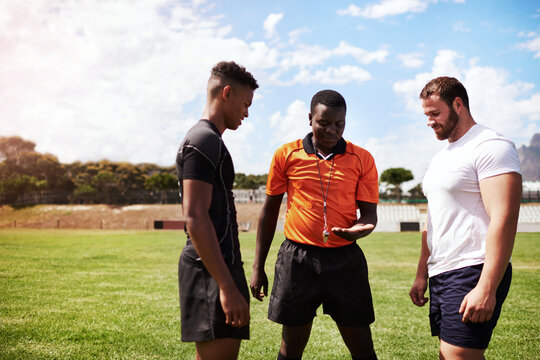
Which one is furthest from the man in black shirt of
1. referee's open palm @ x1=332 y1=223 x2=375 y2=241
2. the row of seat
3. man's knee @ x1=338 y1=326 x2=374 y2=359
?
the row of seat

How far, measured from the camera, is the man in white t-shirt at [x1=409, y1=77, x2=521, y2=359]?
236cm

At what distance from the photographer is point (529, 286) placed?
9891 millimetres

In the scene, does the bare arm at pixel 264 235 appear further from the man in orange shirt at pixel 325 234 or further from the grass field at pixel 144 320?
the grass field at pixel 144 320

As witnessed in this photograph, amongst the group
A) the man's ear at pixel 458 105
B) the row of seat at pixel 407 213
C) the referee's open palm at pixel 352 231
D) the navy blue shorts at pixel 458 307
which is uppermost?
the man's ear at pixel 458 105

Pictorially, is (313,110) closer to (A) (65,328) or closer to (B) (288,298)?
(B) (288,298)

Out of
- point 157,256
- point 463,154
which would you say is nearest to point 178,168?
point 463,154

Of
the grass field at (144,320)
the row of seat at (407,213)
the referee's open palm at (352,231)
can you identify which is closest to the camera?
the referee's open palm at (352,231)

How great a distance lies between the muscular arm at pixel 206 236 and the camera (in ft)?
7.07

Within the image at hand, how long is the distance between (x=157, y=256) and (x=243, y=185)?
3432 inches

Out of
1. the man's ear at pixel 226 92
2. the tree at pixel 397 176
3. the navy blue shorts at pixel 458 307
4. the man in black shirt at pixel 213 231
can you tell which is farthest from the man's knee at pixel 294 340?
the tree at pixel 397 176

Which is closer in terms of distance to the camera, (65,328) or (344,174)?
(344,174)

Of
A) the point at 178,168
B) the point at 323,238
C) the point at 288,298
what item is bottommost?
the point at 288,298

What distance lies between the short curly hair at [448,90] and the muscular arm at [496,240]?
59 centimetres

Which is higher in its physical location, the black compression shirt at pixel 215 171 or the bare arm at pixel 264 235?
the black compression shirt at pixel 215 171
